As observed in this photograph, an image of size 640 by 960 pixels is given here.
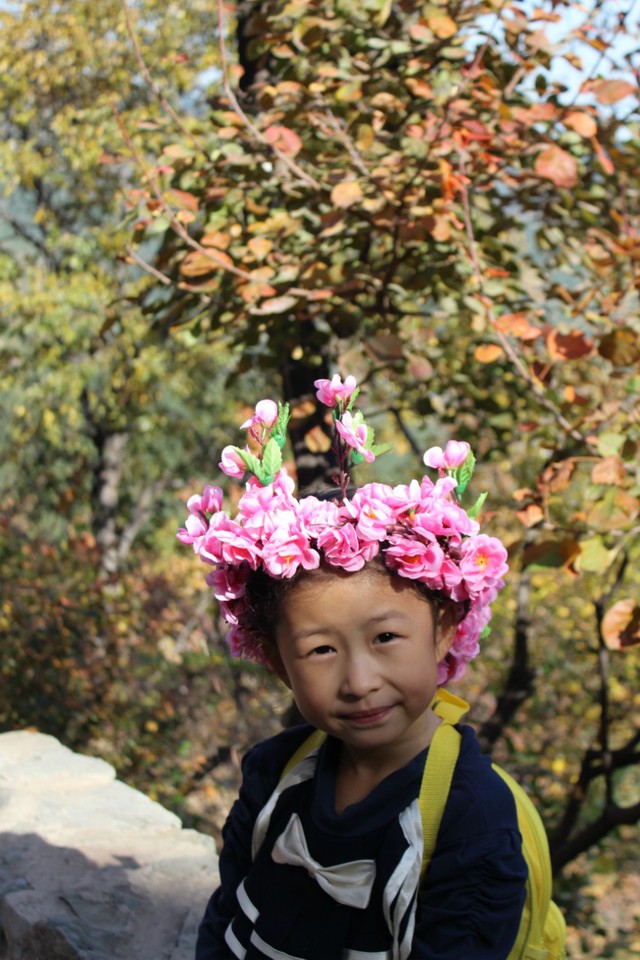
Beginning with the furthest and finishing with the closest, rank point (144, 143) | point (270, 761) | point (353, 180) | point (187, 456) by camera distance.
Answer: point (187, 456) < point (144, 143) < point (353, 180) < point (270, 761)

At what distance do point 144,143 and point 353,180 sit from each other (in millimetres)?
6063

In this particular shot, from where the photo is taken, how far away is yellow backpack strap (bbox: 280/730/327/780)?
1.72 meters

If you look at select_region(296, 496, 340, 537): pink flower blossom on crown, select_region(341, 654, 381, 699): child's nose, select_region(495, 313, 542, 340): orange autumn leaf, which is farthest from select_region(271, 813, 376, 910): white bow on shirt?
select_region(495, 313, 542, 340): orange autumn leaf

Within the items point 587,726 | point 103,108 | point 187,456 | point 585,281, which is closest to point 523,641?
point 585,281

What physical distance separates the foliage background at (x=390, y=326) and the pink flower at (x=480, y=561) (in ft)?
2.41

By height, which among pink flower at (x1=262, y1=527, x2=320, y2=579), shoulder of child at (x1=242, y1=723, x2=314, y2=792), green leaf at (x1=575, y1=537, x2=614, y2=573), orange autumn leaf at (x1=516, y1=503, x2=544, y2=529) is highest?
pink flower at (x1=262, y1=527, x2=320, y2=579)

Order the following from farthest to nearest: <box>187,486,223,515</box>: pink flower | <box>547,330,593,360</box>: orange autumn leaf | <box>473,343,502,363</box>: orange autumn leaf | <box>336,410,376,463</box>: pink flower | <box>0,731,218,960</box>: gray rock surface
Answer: <box>473,343,502,363</box>: orange autumn leaf
<box>547,330,593,360</box>: orange autumn leaf
<box>0,731,218,960</box>: gray rock surface
<box>187,486,223,515</box>: pink flower
<box>336,410,376,463</box>: pink flower

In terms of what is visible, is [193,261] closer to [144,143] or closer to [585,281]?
[585,281]

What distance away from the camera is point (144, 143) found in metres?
8.28

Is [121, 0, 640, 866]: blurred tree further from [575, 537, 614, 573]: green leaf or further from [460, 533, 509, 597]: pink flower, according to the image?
[460, 533, 509, 597]: pink flower

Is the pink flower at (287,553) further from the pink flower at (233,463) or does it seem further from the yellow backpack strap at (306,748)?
the yellow backpack strap at (306,748)

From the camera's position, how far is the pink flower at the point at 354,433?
1.51 meters

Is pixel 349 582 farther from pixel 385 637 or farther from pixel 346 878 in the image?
pixel 346 878

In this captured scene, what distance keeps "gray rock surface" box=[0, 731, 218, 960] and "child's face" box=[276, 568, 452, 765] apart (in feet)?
2.84
